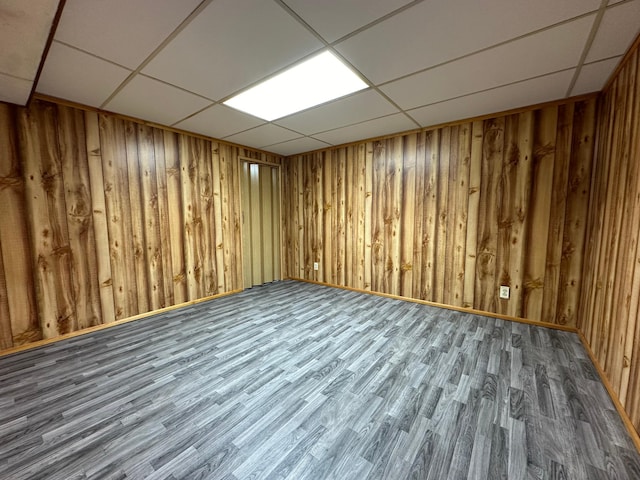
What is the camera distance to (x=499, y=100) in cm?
246

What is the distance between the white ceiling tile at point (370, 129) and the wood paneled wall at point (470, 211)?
0.75 ft

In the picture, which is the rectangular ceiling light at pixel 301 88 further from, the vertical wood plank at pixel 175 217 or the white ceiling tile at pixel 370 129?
the vertical wood plank at pixel 175 217

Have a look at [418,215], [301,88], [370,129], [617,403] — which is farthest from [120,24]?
[617,403]

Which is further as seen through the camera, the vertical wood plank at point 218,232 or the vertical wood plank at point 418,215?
the vertical wood plank at point 218,232

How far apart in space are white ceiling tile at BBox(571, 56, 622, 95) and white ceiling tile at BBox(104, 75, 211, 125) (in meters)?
3.28

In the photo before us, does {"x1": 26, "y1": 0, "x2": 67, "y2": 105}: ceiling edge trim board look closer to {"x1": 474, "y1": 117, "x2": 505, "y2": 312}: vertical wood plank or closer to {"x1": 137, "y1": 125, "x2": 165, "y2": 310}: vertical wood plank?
{"x1": 137, "y1": 125, "x2": 165, "y2": 310}: vertical wood plank

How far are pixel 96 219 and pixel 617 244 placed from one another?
15.4ft

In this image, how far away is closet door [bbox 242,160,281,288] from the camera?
431 cm

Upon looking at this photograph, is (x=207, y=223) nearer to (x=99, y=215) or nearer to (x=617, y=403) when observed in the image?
(x=99, y=215)

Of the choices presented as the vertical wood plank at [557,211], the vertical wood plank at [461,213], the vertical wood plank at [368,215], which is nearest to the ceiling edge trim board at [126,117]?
the vertical wood plank at [368,215]

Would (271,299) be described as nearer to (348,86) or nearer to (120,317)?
(120,317)

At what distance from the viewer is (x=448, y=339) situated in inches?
95.0

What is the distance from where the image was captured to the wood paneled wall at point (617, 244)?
1.48 m

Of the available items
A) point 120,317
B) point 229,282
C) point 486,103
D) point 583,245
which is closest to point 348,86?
point 486,103
